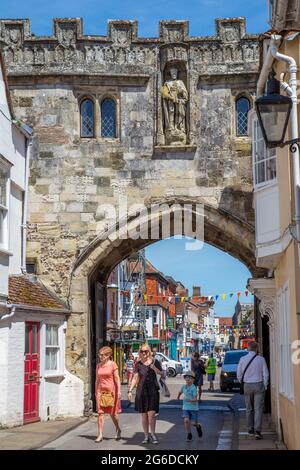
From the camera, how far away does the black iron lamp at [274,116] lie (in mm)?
7168

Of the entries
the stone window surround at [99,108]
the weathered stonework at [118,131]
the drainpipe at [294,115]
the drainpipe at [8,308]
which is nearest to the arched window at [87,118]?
the stone window surround at [99,108]

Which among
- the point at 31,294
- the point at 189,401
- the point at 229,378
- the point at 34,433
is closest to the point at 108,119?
the point at 31,294

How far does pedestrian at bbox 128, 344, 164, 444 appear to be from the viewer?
11.7 meters

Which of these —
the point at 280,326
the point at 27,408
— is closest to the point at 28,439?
the point at 27,408

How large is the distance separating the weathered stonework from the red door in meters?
2.17

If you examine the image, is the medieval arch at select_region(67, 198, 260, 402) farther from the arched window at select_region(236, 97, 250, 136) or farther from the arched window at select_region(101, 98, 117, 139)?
the arched window at select_region(101, 98, 117, 139)

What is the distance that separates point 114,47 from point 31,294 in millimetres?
6228

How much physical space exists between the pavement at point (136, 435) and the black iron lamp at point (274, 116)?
5.56 m

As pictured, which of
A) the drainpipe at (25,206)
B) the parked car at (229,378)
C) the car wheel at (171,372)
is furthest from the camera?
the car wheel at (171,372)

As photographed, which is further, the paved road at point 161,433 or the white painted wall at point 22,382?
the white painted wall at point 22,382

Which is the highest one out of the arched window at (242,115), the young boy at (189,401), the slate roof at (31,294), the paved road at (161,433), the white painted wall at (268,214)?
the arched window at (242,115)

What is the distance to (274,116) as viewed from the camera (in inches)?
284

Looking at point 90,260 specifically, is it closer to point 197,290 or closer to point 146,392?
point 146,392

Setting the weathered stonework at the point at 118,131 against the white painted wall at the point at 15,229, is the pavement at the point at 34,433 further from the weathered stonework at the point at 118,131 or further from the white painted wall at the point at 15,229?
the white painted wall at the point at 15,229
